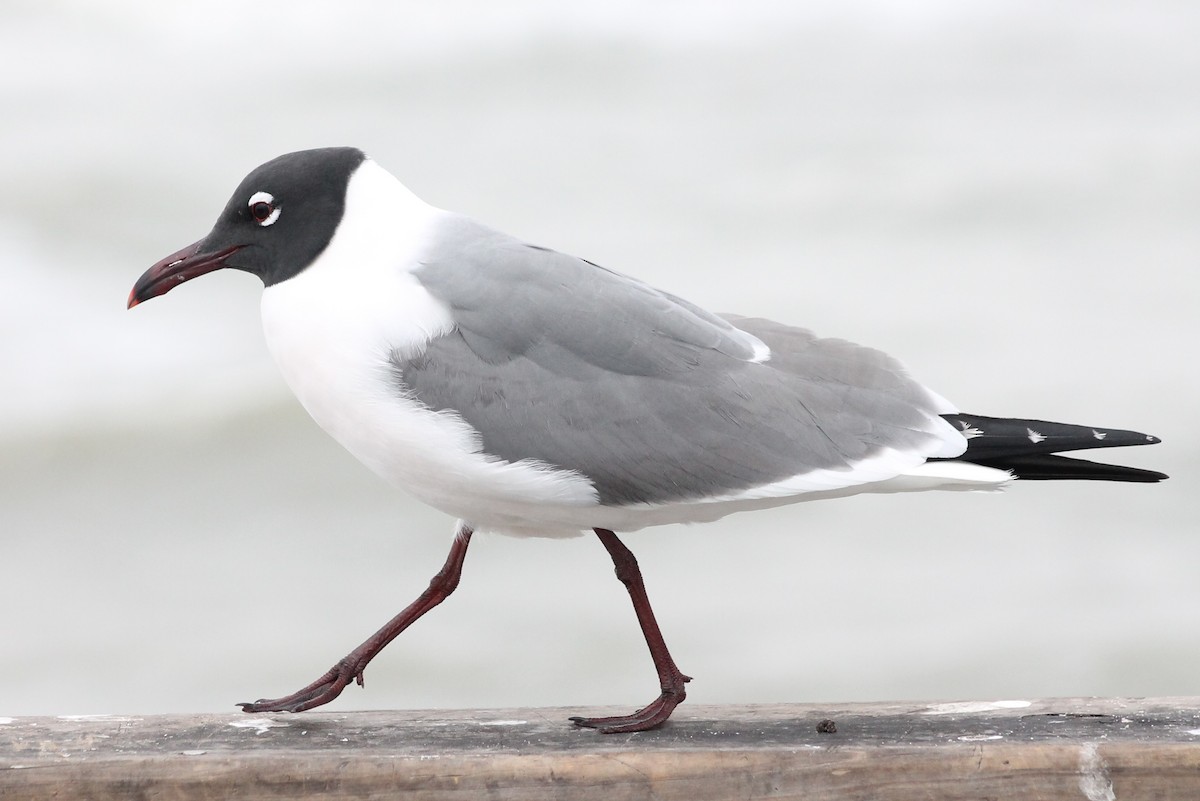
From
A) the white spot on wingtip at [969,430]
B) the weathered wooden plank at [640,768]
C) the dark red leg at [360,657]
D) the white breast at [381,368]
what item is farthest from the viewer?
the dark red leg at [360,657]

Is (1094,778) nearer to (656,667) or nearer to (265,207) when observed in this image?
(656,667)

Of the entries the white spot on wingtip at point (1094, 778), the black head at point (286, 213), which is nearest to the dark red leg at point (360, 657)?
the black head at point (286, 213)

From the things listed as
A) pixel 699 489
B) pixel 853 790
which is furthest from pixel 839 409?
pixel 853 790

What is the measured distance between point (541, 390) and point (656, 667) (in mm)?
410

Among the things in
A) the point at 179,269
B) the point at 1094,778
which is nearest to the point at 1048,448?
the point at 1094,778

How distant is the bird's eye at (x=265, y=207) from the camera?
6.31ft

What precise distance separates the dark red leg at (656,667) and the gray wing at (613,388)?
0.17 m

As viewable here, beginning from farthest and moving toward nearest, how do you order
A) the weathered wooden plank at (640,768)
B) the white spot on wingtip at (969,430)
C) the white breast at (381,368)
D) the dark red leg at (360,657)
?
the dark red leg at (360,657) → the white spot on wingtip at (969,430) → the white breast at (381,368) → the weathered wooden plank at (640,768)

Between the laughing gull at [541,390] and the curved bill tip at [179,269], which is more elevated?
the curved bill tip at [179,269]

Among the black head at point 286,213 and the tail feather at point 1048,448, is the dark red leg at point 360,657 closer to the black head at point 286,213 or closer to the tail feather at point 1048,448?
the black head at point 286,213

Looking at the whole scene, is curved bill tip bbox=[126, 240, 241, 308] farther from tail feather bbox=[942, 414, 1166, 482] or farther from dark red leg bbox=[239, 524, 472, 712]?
tail feather bbox=[942, 414, 1166, 482]

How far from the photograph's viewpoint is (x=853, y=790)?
65.6 inches

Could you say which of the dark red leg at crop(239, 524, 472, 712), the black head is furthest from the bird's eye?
the dark red leg at crop(239, 524, 472, 712)

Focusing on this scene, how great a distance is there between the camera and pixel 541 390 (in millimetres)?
1876
